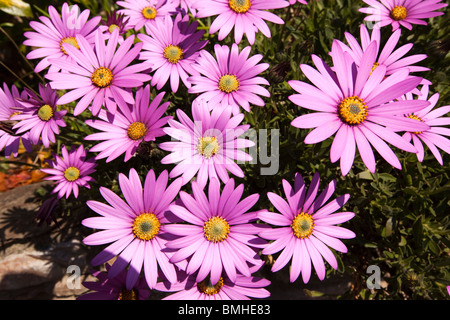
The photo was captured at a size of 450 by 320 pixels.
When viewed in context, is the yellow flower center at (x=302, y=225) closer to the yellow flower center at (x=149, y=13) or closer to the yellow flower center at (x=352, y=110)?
the yellow flower center at (x=352, y=110)

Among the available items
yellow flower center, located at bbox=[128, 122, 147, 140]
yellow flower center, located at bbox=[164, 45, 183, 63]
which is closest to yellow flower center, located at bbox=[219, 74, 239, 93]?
yellow flower center, located at bbox=[164, 45, 183, 63]

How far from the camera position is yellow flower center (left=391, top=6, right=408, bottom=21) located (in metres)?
Answer: 2.15

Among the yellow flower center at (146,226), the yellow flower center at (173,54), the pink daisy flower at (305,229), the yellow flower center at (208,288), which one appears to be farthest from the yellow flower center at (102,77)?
the yellow flower center at (208,288)

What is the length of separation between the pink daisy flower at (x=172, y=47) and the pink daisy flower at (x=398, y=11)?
113 centimetres

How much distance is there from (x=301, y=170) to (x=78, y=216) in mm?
1788

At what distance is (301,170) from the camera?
237 cm

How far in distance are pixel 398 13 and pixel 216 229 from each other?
1849mm

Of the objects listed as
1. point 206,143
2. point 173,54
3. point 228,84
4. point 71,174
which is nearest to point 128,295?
point 71,174

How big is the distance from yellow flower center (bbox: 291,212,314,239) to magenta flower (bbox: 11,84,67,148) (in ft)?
4.68

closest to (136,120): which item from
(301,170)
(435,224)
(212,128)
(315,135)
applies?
(212,128)

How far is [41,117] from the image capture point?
196 cm

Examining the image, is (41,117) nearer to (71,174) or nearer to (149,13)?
(71,174)
